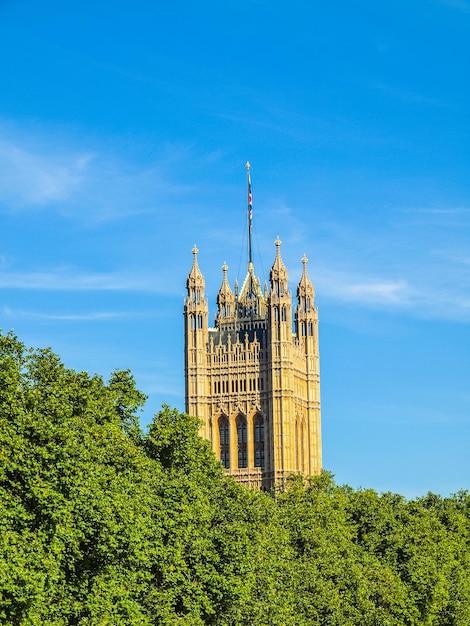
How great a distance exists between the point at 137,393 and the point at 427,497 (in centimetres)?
7387

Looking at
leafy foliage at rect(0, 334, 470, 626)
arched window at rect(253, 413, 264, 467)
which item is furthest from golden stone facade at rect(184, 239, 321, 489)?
leafy foliage at rect(0, 334, 470, 626)

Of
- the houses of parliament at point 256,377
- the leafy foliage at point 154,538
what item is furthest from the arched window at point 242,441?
the leafy foliage at point 154,538

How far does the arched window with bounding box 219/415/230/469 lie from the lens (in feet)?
621

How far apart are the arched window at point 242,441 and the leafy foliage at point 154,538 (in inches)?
3341

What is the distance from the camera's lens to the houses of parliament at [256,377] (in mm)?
189125

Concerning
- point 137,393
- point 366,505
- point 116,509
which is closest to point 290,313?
point 366,505

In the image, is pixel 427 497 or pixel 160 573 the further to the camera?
pixel 427 497

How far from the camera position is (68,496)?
177 ft

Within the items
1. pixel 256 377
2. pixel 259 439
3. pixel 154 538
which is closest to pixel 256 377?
pixel 256 377

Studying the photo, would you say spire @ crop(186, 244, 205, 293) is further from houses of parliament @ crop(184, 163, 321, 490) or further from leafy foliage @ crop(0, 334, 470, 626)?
leafy foliage @ crop(0, 334, 470, 626)

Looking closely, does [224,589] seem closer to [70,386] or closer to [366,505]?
[70,386]

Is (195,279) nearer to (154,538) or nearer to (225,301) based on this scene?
(225,301)

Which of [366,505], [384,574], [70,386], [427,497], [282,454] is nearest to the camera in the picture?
[70,386]

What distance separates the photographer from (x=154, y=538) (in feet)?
209
